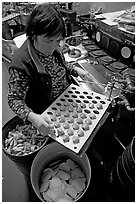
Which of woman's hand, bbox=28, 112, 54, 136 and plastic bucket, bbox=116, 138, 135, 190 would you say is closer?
woman's hand, bbox=28, 112, 54, 136

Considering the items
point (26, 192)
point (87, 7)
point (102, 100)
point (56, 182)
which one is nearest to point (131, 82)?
point (102, 100)

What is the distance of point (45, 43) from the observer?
2.26 feet

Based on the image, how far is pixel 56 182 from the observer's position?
0.83m

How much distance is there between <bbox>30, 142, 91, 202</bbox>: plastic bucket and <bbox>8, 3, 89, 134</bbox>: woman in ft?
0.60

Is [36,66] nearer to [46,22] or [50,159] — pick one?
[46,22]

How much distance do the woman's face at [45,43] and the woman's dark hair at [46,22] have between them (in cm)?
2

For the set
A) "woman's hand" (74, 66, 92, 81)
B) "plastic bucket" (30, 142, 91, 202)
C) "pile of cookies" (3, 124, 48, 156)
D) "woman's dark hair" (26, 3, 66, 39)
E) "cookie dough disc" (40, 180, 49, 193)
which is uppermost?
"woman's dark hair" (26, 3, 66, 39)

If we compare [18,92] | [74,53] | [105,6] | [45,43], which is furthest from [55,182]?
[105,6]

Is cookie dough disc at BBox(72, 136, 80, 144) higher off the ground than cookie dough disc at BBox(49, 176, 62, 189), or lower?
higher

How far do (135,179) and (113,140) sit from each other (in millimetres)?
409

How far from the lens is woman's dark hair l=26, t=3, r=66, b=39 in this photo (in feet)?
2.11

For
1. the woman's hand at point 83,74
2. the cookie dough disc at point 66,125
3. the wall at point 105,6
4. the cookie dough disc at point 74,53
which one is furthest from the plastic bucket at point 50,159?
the wall at point 105,6

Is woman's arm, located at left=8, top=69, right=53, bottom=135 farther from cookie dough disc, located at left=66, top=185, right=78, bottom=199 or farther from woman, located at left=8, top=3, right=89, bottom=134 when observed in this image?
cookie dough disc, located at left=66, top=185, right=78, bottom=199

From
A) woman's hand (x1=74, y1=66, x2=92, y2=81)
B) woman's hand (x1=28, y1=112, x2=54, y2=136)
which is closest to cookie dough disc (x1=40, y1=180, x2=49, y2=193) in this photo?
woman's hand (x1=28, y1=112, x2=54, y2=136)
